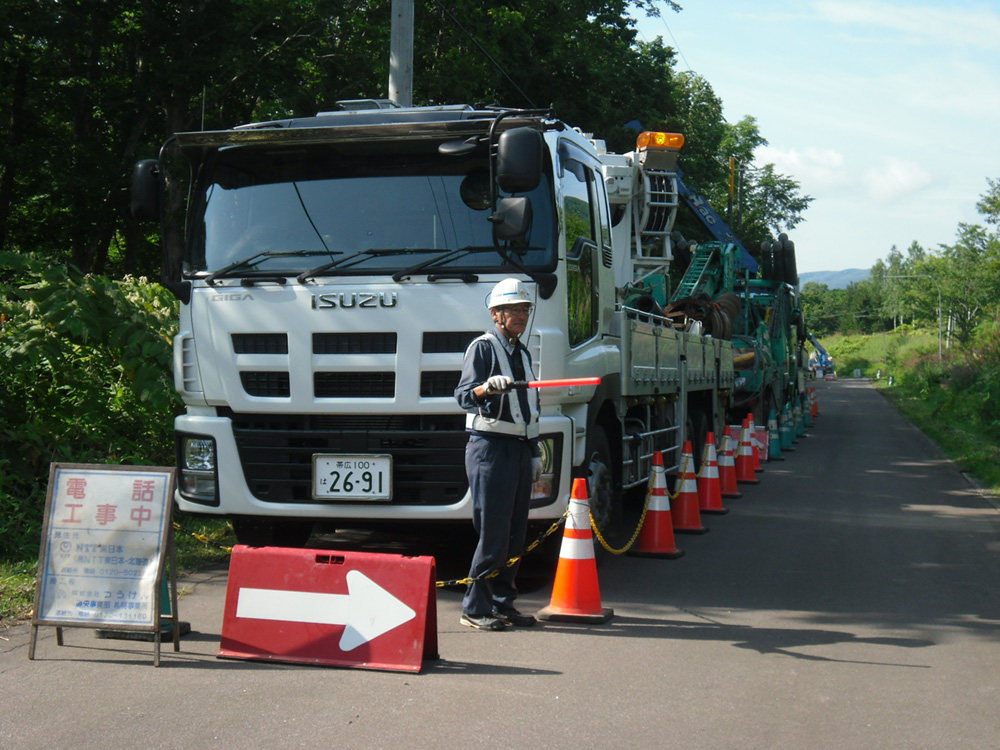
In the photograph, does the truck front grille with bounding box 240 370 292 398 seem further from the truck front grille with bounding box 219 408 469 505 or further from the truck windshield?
the truck windshield

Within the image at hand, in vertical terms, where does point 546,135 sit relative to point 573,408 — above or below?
above

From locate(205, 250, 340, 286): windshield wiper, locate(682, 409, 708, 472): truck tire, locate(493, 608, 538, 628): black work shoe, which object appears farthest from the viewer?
locate(682, 409, 708, 472): truck tire

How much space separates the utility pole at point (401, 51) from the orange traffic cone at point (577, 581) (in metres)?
7.90

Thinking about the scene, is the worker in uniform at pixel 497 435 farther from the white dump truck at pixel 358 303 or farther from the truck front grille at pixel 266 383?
the truck front grille at pixel 266 383

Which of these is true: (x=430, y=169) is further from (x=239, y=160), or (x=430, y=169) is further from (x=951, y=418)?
(x=951, y=418)

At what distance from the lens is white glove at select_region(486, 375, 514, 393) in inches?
227

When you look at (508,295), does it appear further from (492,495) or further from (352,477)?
(352,477)

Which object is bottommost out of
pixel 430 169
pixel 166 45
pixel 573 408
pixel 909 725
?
pixel 909 725

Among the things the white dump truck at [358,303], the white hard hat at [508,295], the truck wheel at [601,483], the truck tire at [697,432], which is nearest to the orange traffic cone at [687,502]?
the truck wheel at [601,483]

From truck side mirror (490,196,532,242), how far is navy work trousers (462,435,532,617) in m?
1.26

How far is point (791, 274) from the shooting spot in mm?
21047

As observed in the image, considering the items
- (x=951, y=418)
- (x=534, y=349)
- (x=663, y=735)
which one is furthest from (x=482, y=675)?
(x=951, y=418)

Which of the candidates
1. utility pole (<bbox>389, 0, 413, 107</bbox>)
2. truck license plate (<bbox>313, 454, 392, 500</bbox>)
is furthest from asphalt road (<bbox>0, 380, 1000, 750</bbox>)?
utility pole (<bbox>389, 0, 413, 107</bbox>)

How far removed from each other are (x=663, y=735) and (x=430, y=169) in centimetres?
398
